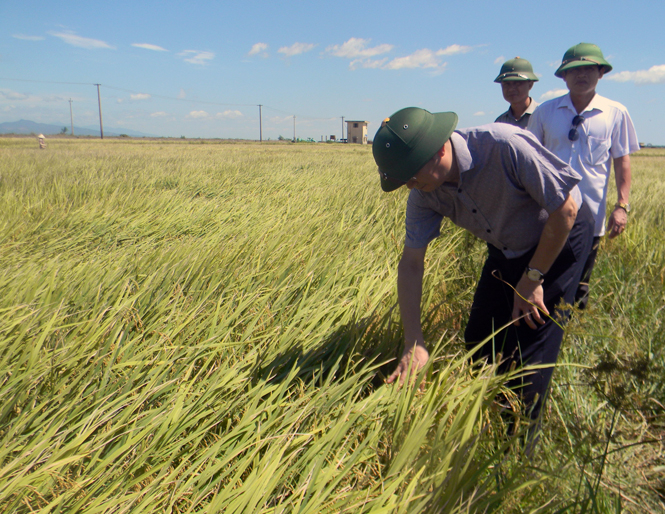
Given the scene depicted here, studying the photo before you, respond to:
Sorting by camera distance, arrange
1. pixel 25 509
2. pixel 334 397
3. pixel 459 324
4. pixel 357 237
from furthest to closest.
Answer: pixel 357 237 → pixel 459 324 → pixel 334 397 → pixel 25 509

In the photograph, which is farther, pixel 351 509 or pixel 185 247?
pixel 185 247

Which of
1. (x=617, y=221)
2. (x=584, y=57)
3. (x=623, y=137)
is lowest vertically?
(x=617, y=221)

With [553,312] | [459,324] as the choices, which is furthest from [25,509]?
[459,324]

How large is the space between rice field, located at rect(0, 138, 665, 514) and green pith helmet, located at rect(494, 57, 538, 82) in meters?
1.47

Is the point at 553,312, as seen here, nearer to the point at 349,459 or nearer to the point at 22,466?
the point at 349,459

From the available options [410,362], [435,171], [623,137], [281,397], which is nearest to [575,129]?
[623,137]

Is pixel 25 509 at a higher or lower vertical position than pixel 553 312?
lower

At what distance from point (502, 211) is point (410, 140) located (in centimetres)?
47

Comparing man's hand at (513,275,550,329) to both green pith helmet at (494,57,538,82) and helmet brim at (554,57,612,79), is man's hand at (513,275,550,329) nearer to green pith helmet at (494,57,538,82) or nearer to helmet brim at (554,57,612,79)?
helmet brim at (554,57,612,79)

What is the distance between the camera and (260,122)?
75.4 meters

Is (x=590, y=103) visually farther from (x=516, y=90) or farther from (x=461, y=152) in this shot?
A: (x=461, y=152)

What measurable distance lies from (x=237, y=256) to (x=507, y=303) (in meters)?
1.54

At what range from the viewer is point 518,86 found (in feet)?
9.66

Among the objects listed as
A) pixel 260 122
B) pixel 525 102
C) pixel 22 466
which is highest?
pixel 260 122
